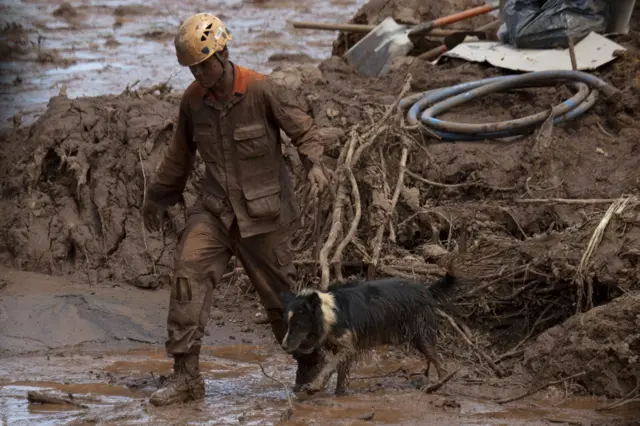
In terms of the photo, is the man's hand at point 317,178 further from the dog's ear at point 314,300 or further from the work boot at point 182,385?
the work boot at point 182,385

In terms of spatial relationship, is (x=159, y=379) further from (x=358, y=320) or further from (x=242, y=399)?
(x=358, y=320)

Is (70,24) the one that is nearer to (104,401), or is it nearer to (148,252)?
Result: (148,252)

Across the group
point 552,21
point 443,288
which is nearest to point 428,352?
point 443,288

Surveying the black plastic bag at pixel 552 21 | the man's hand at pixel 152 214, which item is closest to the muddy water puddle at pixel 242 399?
the man's hand at pixel 152 214

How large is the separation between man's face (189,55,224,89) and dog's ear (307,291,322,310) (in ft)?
4.15

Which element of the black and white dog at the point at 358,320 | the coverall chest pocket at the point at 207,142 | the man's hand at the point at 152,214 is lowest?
the black and white dog at the point at 358,320

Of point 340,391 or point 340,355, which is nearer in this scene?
point 340,355

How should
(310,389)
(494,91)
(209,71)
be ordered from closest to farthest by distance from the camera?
1. (209,71)
2. (310,389)
3. (494,91)

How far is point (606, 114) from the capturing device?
364 inches

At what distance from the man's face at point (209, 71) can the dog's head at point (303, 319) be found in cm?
127

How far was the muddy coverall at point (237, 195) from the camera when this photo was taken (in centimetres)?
614

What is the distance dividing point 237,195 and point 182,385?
1.09m

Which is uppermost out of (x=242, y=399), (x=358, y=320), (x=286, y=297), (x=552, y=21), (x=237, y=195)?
(x=552, y=21)

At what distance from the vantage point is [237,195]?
6.24m
